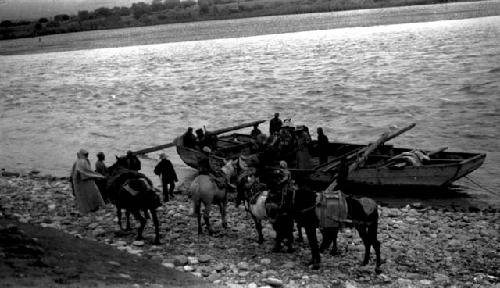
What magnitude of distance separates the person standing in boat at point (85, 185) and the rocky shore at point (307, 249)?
31 centimetres

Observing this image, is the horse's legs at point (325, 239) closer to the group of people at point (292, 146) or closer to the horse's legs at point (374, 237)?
the horse's legs at point (374, 237)

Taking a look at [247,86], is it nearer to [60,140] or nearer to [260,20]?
[60,140]

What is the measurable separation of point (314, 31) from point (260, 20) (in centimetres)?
4457

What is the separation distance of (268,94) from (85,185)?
37.3 metres

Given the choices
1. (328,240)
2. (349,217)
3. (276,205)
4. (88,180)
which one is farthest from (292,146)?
(349,217)

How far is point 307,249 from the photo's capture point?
42.3 ft

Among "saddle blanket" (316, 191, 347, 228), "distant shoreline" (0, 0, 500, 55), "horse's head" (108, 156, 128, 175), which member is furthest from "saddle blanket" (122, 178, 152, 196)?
"distant shoreline" (0, 0, 500, 55)

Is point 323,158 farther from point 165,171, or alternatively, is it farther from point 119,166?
point 119,166

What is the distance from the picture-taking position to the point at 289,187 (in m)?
11.9

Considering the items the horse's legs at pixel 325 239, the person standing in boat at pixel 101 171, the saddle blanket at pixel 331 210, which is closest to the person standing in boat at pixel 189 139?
the person standing in boat at pixel 101 171

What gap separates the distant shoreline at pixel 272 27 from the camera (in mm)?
121562

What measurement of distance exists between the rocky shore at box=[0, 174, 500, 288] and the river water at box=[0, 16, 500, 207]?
18.8ft

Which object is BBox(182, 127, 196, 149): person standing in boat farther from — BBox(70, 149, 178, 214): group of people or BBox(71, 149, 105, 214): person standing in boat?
BBox(71, 149, 105, 214): person standing in boat

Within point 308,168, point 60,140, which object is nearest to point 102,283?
point 308,168
